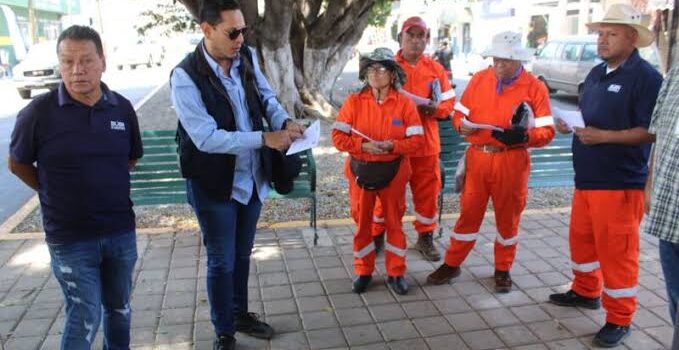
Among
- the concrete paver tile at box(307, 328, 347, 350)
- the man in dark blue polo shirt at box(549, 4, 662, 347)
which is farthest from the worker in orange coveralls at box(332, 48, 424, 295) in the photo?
the man in dark blue polo shirt at box(549, 4, 662, 347)

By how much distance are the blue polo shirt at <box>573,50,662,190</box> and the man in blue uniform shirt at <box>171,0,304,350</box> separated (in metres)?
1.78

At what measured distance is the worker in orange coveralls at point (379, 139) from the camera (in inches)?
153

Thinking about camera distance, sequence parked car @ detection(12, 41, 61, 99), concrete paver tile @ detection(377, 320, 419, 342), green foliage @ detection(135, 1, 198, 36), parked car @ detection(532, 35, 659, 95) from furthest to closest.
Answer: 1. parked car @ detection(12, 41, 61, 99)
2. green foliage @ detection(135, 1, 198, 36)
3. parked car @ detection(532, 35, 659, 95)
4. concrete paver tile @ detection(377, 320, 419, 342)

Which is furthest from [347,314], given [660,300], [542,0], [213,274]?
[542,0]

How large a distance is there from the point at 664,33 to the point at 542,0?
91.2 ft

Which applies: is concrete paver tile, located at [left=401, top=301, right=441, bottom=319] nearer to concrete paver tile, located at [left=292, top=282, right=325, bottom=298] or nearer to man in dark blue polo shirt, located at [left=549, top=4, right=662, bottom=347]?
concrete paver tile, located at [left=292, top=282, right=325, bottom=298]

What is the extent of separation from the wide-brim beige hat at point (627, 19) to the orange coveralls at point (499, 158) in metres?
0.65

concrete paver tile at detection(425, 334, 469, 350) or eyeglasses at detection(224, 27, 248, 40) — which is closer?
eyeglasses at detection(224, 27, 248, 40)

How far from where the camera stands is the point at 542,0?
3328 cm

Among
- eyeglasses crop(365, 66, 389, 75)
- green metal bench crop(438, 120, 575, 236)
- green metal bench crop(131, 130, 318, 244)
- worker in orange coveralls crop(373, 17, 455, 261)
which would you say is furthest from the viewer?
green metal bench crop(438, 120, 575, 236)

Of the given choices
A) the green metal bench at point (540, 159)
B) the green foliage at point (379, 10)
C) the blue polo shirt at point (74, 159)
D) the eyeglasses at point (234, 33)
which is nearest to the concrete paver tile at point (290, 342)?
the blue polo shirt at point (74, 159)

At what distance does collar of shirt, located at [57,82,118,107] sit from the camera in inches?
98.5

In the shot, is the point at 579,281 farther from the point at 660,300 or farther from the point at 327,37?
the point at 327,37

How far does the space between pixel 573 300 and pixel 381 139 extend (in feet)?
5.73
